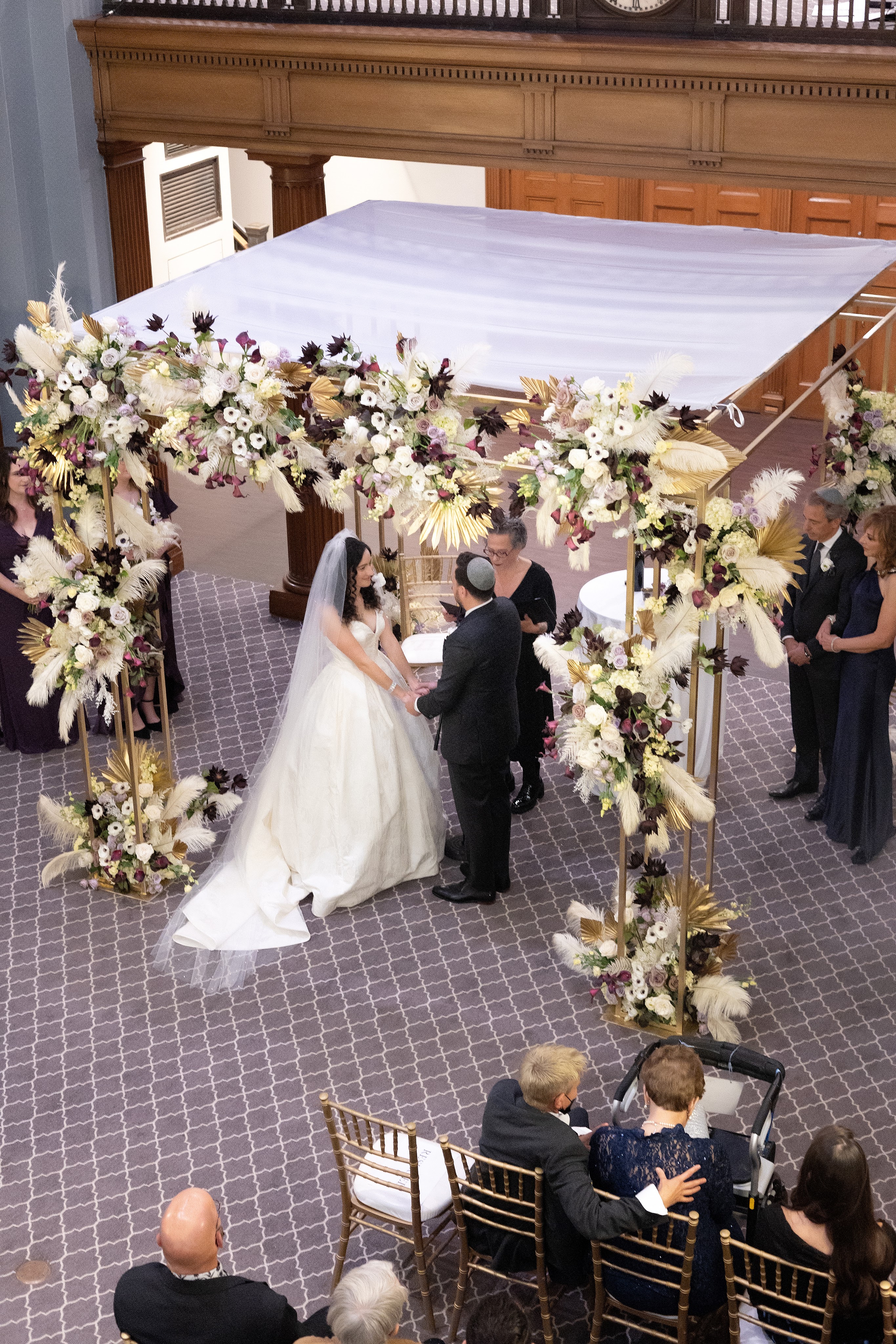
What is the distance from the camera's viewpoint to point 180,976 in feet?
21.3

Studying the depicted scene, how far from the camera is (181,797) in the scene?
7.11 metres

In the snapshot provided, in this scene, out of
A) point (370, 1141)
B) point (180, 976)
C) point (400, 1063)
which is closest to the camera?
point (370, 1141)

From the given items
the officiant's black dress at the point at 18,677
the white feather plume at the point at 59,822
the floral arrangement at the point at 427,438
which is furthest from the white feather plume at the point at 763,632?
the officiant's black dress at the point at 18,677

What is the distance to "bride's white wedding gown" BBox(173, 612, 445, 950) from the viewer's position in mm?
6699

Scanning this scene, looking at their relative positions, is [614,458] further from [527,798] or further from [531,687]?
[527,798]

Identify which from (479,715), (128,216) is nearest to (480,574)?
(479,715)

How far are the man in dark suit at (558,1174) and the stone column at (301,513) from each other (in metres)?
4.28

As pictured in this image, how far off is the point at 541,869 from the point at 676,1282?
117 inches

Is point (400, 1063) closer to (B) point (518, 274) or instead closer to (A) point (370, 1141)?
(A) point (370, 1141)

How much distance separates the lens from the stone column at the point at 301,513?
858 cm

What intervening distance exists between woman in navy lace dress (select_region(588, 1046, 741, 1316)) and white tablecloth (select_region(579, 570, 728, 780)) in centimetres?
305

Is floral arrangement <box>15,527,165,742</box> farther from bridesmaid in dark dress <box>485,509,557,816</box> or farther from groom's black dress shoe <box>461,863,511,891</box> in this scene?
groom's black dress shoe <box>461,863,511,891</box>

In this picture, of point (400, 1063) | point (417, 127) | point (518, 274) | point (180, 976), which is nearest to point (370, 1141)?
point (400, 1063)

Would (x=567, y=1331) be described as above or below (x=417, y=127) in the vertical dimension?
below
